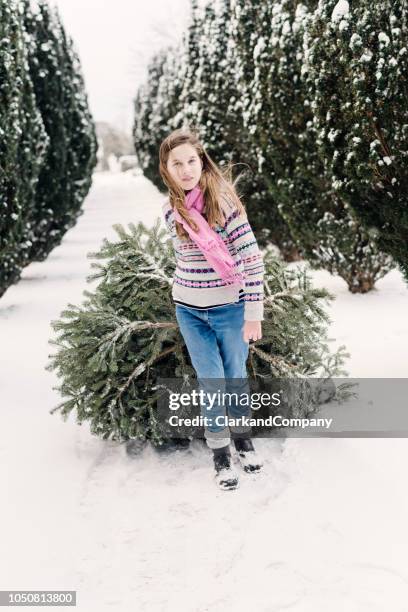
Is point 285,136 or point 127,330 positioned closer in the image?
point 127,330

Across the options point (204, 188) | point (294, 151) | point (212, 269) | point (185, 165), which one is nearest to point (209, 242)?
point (212, 269)

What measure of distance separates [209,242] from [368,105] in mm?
2635

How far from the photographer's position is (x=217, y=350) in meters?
2.95

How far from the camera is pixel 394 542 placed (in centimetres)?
250

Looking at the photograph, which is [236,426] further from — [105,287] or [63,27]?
[63,27]

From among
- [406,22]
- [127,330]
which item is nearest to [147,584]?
[127,330]

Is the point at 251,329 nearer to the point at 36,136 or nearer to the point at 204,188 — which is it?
the point at 204,188

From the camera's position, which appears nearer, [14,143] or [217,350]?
[217,350]

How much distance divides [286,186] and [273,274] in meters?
4.59

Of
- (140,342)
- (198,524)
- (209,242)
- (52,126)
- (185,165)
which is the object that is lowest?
(198,524)

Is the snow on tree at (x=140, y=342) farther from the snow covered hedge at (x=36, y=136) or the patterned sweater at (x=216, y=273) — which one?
the snow covered hedge at (x=36, y=136)

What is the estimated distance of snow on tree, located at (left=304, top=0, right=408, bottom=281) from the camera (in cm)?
444

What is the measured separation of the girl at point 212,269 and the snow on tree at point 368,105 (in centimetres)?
226

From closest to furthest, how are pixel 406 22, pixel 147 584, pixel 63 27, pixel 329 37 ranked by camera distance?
pixel 147 584 < pixel 406 22 < pixel 329 37 < pixel 63 27
